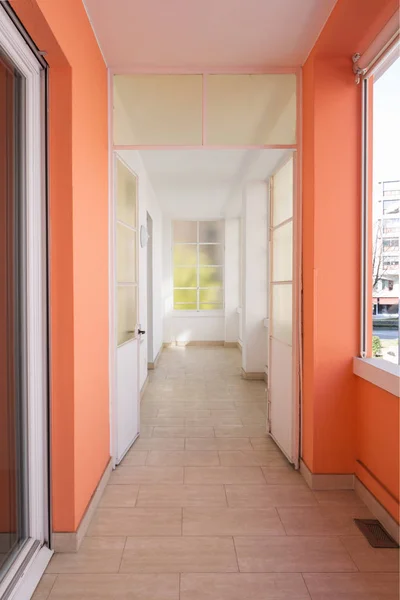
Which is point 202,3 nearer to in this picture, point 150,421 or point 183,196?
point 150,421

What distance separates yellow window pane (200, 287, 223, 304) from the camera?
9820mm

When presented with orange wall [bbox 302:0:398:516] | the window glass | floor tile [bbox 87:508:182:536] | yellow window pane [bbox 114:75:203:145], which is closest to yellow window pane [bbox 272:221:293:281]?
orange wall [bbox 302:0:398:516]

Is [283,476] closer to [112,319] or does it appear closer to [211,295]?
[112,319]

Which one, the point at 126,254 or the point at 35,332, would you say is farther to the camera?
the point at 126,254

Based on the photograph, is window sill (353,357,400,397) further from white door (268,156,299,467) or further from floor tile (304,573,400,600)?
floor tile (304,573,400,600)

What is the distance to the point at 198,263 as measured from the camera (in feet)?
32.0

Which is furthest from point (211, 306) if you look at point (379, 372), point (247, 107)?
point (379, 372)

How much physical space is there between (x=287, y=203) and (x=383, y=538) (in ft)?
7.47

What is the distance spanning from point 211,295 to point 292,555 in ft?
25.8

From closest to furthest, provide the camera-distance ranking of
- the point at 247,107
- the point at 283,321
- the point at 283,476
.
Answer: the point at 283,476
the point at 247,107
the point at 283,321

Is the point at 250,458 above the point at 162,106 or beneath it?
beneath

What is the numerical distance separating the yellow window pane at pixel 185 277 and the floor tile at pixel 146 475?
22.6 feet

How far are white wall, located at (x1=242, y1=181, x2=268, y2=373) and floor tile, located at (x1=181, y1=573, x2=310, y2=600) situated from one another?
4118 millimetres

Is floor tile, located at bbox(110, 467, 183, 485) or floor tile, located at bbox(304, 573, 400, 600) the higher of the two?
floor tile, located at bbox(110, 467, 183, 485)
